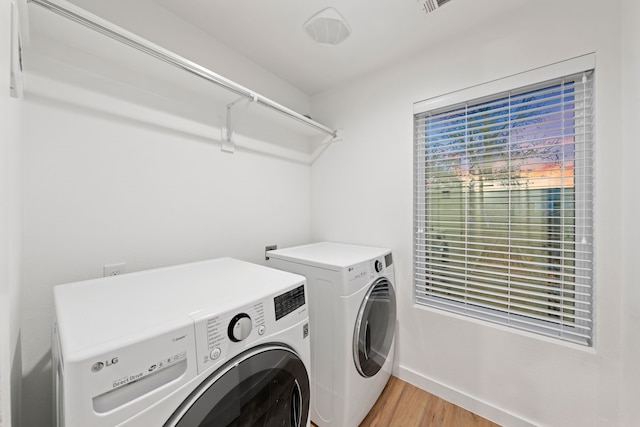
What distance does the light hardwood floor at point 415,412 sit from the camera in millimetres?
1399

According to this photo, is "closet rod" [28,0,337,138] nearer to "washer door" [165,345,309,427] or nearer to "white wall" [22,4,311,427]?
"white wall" [22,4,311,427]

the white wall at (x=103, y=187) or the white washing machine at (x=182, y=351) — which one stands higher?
the white wall at (x=103, y=187)

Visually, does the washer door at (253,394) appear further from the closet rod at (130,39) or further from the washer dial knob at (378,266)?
the closet rod at (130,39)

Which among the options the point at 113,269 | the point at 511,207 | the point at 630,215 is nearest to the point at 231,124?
the point at 113,269

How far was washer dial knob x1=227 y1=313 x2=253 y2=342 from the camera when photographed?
28.2 inches

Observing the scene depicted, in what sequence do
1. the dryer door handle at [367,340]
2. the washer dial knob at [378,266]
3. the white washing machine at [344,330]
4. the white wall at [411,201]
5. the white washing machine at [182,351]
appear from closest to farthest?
the white washing machine at [182,351], the white wall at [411,201], the white washing machine at [344,330], the dryer door handle at [367,340], the washer dial knob at [378,266]

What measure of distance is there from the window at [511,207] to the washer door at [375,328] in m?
0.29

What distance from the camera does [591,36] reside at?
3.81ft

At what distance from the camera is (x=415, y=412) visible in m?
1.48

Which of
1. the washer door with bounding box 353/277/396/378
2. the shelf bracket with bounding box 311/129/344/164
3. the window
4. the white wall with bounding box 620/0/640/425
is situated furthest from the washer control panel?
the shelf bracket with bounding box 311/129/344/164

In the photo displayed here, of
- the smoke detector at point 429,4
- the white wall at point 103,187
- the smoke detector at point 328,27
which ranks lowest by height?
the white wall at point 103,187

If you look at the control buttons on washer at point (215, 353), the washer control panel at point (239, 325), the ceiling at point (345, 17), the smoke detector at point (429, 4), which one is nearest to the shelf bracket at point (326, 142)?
the ceiling at point (345, 17)

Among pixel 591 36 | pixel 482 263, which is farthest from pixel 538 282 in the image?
pixel 591 36

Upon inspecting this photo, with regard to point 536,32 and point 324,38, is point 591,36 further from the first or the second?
point 324,38
